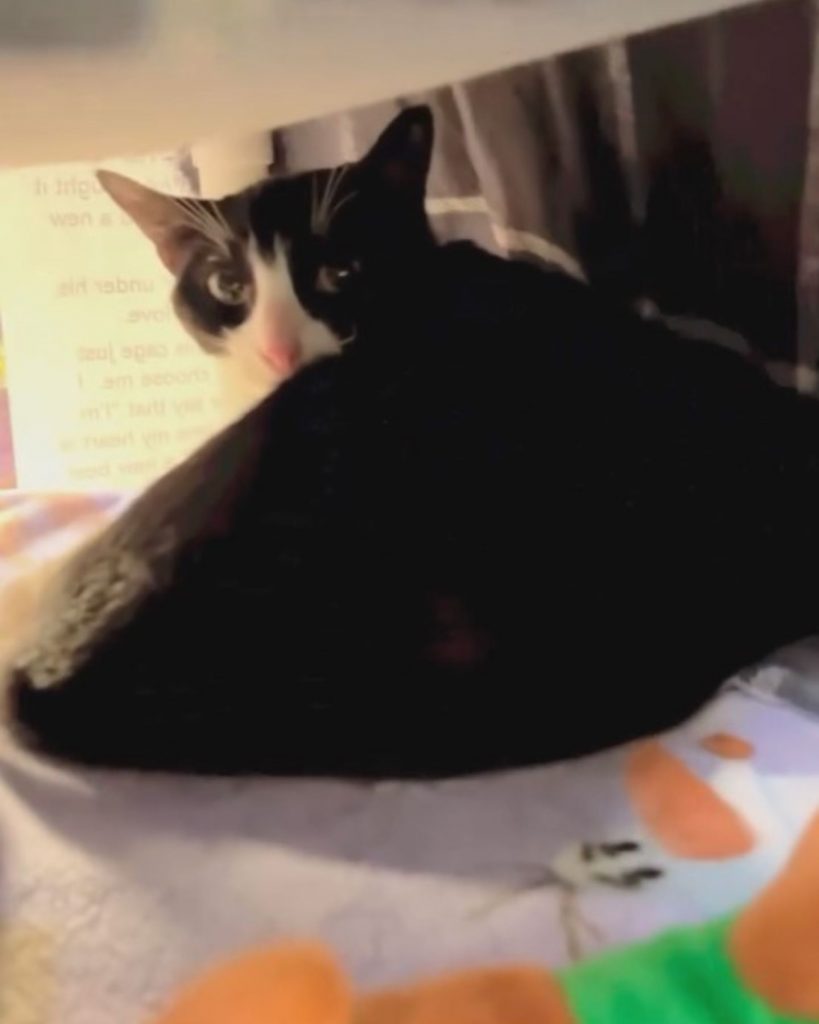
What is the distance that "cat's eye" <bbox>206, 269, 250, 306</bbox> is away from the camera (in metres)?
0.60

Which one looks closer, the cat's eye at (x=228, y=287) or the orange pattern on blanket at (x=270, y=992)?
the orange pattern on blanket at (x=270, y=992)

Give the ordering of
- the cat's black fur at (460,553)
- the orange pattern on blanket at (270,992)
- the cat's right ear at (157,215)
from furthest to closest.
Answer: the cat's right ear at (157,215), the cat's black fur at (460,553), the orange pattern on blanket at (270,992)

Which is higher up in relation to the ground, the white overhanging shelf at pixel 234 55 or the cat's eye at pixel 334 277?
the white overhanging shelf at pixel 234 55

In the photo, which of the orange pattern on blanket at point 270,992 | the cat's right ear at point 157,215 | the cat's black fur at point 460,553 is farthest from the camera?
the cat's right ear at point 157,215

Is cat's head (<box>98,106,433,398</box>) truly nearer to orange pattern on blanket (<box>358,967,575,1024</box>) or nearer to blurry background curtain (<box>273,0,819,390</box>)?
blurry background curtain (<box>273,0,819,390</box>)

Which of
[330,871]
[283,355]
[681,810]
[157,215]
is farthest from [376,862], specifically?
[157,215]

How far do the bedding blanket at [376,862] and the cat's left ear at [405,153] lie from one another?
0.24 metres

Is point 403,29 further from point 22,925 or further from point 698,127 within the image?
point 22,925

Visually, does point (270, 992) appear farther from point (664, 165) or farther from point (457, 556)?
point (664, 165)

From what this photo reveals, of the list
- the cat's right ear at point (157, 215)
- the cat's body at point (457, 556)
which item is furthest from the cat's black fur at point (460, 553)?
the cat's right ear at point (157, 215)

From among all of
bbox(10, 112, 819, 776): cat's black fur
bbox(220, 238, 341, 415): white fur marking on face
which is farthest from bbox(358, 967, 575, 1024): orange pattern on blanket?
bbox(220, 238, 341, 415): white fur marking on face

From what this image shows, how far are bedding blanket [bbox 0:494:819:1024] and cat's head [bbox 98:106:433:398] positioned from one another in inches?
7.3

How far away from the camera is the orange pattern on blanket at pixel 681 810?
496mm

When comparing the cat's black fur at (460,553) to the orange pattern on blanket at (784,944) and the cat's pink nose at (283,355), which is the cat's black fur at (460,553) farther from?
the orange pattern on blanket at (784,944)
